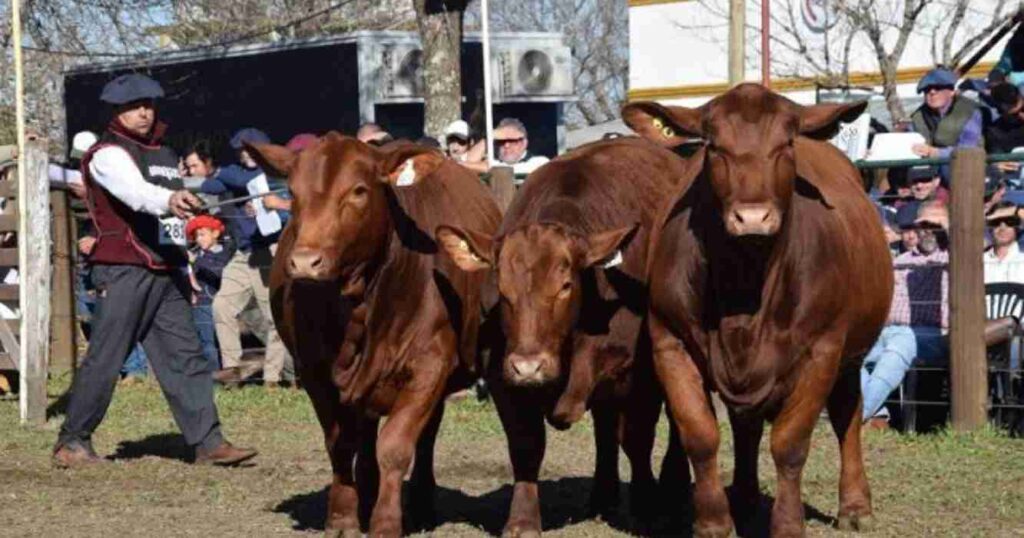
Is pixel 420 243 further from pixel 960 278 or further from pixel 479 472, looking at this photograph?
pixel 960 278

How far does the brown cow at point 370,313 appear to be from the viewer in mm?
8539

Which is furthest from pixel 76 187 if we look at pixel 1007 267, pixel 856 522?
pixel 856 522

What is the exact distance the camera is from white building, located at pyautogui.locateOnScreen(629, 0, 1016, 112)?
27219mm

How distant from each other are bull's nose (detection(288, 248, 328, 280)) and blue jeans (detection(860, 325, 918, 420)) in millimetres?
4936

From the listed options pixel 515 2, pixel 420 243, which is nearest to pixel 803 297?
pixel 420 243

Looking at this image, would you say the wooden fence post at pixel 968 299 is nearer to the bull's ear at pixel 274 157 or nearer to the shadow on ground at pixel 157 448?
the shadow on ground at pixel 157 448

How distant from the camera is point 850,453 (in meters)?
9.32

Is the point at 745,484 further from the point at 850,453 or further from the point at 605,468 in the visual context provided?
the point at 605,468

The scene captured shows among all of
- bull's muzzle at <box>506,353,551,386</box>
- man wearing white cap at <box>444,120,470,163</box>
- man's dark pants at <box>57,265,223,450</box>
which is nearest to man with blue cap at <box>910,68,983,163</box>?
man wearing white cap at <box>444,120,470,163</box>

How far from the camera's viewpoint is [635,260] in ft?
29.6

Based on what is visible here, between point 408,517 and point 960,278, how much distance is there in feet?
14.3

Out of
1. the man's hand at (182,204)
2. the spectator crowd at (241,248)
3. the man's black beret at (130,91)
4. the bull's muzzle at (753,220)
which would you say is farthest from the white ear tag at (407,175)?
the spectator crowd at (241,248)

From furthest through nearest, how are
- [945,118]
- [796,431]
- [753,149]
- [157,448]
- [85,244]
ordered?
[85,244]
[945,118]
[157,448]
[796,431]
[753,149]

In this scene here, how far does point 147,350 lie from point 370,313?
3117 millimetres
